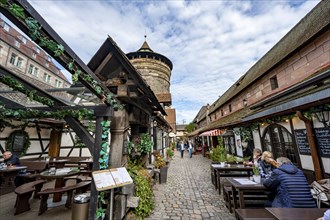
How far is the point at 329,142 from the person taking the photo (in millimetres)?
3576

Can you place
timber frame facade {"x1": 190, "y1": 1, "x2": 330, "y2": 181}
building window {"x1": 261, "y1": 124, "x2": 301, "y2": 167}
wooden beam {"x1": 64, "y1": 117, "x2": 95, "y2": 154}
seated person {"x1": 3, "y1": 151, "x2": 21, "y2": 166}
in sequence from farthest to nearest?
1. seated person {"x1": 3, "y1": 151, "x2": 21, "y2": 166}
2. building window {"x1": 261, "y1": 124, "x2": 301, "y2": 167}
3. timber frame facade {"x1": 190, "y1": 1, "x2": 330, "y2": 181}
4. wooden beam {"x1": 64, "y1": 117, "x2": 95, "y2": 154}

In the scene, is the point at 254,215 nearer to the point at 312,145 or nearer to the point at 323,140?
the point at 312,145

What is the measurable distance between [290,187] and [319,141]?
2120mm

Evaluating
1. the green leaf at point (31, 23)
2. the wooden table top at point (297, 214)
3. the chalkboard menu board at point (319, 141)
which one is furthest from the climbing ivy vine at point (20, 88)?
the chalkboard menu board at point (319, 141)

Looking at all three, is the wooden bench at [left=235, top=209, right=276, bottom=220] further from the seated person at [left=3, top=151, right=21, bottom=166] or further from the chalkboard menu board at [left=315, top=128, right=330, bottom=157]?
the seated person at [left=3, top=151, right=21, bottom=166]

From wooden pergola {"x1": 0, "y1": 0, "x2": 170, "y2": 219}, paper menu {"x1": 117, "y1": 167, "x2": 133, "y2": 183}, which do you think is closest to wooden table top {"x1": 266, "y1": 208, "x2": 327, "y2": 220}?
paper menu {"x1": 117, "y1": 167, "x2": 133, "y2": 183}

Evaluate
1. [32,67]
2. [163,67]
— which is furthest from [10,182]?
[32,67]

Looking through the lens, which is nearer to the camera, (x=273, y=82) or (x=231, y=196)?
(x=231, y=196)

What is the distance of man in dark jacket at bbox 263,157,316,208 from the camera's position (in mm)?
2633

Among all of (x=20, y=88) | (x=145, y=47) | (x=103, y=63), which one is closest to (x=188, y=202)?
(x=103, y=63)

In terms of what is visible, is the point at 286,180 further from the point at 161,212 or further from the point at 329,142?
the point at 161,212

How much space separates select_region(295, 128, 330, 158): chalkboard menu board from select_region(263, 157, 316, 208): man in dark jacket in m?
1.69

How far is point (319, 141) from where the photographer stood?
3.83 m

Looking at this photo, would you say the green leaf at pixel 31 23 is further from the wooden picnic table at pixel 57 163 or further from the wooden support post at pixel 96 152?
the wooden picnic table at pixel 57 163
